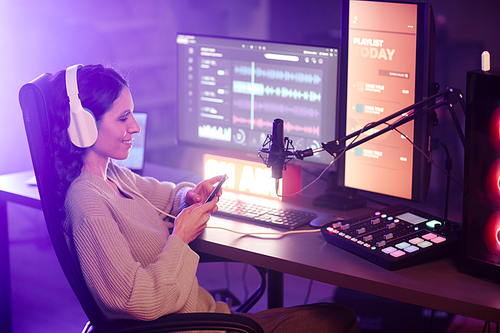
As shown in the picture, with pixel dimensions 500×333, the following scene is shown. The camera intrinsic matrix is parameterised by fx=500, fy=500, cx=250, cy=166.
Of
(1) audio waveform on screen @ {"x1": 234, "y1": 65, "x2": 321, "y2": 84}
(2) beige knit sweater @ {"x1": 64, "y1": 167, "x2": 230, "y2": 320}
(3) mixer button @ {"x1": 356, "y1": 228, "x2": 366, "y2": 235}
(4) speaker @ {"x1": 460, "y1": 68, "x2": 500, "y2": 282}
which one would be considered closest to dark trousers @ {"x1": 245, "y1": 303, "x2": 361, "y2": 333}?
(2) beige knit sweater @ {"x1": 64, "y1": 167, "x2": 230, "y2": 320}

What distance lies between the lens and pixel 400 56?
156cm

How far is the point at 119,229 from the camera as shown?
131cm

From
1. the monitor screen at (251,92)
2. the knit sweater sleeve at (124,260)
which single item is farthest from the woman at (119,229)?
the monitor screen at (251,92)

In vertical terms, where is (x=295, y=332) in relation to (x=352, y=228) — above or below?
below

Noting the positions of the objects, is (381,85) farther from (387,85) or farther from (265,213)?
(265,213)

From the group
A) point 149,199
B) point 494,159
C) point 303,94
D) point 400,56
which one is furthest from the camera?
point 303,94

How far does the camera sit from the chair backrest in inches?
44.9

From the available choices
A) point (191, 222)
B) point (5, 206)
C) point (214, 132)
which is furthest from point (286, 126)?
point (5, 206)

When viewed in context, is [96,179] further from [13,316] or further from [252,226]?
[13,316]

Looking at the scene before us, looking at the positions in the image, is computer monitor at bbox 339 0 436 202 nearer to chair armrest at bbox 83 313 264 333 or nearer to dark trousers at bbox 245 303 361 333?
dark trousers at bbox 245 303 361 333

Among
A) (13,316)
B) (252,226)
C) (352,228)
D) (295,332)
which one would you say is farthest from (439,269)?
(13,316)

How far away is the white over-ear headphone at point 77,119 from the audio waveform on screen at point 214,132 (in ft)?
2.48

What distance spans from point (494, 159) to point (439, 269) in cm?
31

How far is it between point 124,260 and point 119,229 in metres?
0.14
